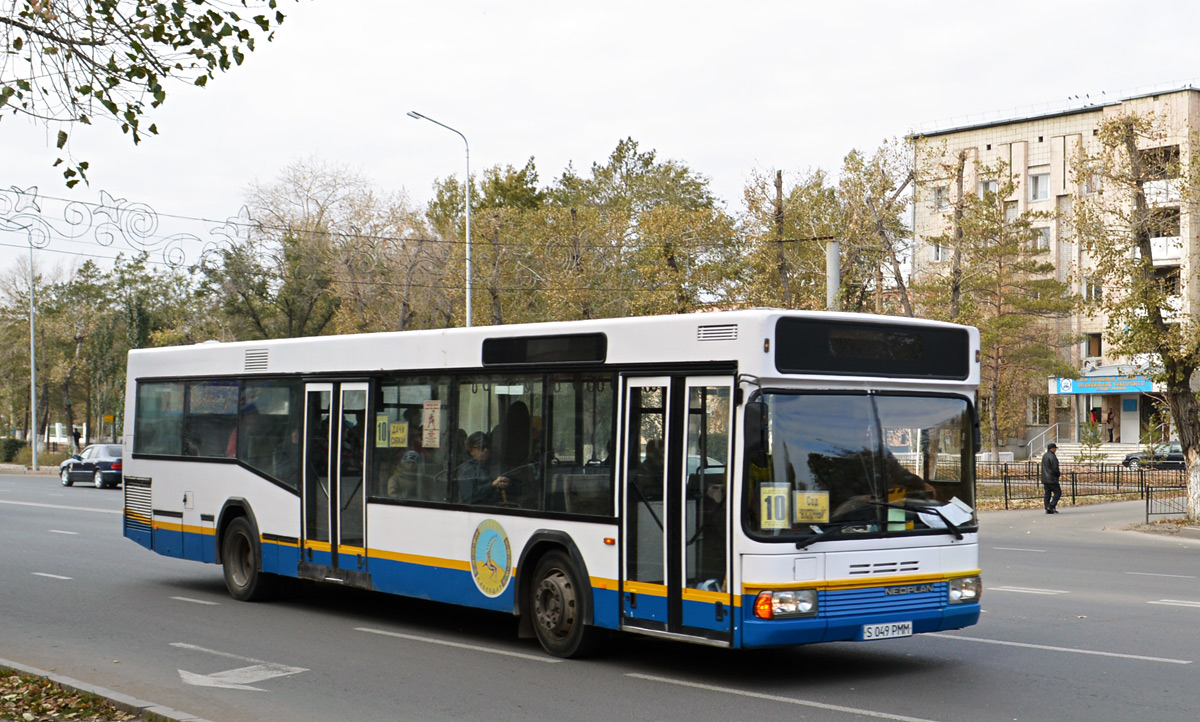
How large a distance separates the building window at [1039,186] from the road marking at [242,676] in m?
68.5

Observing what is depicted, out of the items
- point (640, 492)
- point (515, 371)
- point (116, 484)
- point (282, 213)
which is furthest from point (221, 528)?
point (282, 213)

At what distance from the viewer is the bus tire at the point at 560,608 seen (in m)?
9.96

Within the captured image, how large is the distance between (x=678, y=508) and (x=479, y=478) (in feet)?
8.17

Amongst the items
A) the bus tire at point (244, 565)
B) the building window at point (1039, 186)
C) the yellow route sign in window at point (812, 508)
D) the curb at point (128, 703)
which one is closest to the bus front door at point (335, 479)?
the bus tire at point (244, 565)

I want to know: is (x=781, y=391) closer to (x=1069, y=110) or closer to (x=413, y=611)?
(x=413, y=611)

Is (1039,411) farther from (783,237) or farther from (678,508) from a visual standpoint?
(678,508)

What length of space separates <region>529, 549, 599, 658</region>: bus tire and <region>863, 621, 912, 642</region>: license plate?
2.18 metres

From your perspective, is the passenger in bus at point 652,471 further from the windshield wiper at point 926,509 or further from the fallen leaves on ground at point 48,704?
the fallen leaves on ground at point 48,704

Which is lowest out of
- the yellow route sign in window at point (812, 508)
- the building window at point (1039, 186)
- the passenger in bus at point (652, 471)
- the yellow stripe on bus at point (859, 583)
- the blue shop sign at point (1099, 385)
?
the yellow stripe on bus at point (859, 583)

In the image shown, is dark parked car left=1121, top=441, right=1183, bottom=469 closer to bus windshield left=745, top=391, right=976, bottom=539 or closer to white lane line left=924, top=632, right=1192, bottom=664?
white lane line left=924, top=632, right=1192, bottom=664

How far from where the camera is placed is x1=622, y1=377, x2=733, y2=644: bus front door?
8.92m

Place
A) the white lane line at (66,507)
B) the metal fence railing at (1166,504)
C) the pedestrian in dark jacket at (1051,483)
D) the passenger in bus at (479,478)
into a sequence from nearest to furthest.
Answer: the passenger in bus at (479,478) < the white lane line at (66,507) < the metal fence railing at (1166,504) < the pedestrian in dark jacket at (1051,483)

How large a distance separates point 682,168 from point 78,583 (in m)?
63.9

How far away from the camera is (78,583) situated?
15.7 m
